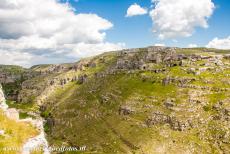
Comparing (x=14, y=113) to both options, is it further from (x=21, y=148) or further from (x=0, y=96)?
(x=21, y=148)

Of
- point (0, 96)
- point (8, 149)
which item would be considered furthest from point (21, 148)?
point (0, 96)

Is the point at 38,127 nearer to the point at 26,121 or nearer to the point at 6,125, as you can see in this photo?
the point at 26,121

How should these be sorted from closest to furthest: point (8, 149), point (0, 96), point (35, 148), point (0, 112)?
point (8, 149) → point (35, 148) → point (0, 112) → point (0, 96)

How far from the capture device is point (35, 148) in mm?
34062

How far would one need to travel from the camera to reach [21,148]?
3158 centimetres

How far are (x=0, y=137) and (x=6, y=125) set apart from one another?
309 cm

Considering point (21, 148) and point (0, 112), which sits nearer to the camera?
point (21, 148)

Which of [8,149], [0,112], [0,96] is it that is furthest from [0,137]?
[0,96]

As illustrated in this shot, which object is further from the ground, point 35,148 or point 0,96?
point 0,96

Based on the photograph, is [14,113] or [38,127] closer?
[38,127]

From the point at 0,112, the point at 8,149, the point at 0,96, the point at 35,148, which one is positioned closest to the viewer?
the point at 8,149

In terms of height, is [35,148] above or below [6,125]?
below

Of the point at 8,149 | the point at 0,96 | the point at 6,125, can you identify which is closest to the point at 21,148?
the point at 8,149

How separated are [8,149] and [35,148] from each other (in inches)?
176
